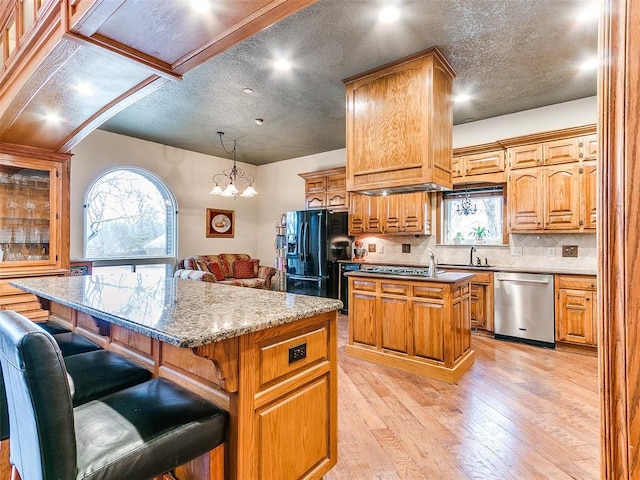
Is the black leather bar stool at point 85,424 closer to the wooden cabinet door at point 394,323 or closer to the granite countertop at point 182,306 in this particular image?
the granite countertop at point 182,306

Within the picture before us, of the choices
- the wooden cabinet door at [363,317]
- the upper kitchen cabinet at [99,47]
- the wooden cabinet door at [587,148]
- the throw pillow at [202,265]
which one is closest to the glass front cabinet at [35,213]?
the upper kitchen cabinet at [99,47]

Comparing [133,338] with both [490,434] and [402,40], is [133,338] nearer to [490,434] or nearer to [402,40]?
[490,434]

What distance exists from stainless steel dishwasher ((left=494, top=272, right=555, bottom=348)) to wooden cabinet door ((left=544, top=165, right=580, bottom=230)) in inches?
27.0

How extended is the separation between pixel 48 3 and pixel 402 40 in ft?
8.00

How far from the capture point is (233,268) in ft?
21.5

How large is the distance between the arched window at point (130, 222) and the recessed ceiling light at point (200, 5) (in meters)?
4.56

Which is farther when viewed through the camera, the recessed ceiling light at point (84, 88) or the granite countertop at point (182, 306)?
the recessed ceiling light at point (84, 88)

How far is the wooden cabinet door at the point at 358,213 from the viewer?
18.8 ft

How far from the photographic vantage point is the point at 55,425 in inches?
36.9

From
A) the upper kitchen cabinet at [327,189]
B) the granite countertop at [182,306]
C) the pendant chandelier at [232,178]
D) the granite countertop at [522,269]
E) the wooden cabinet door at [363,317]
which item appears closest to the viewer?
the granite countertop at [182,306]

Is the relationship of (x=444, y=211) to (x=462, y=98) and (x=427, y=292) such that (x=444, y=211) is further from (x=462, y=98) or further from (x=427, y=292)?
(x=427, y=292)

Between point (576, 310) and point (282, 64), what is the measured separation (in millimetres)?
4037

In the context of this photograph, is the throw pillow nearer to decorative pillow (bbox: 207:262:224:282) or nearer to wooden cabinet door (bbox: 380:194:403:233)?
decorative pillow (bbox: 207:262:224:282)

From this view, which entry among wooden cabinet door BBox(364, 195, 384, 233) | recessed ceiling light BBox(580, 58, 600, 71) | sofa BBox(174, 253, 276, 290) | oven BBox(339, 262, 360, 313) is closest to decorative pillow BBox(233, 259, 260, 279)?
sofa BBox(174, 253, 276, 290)
